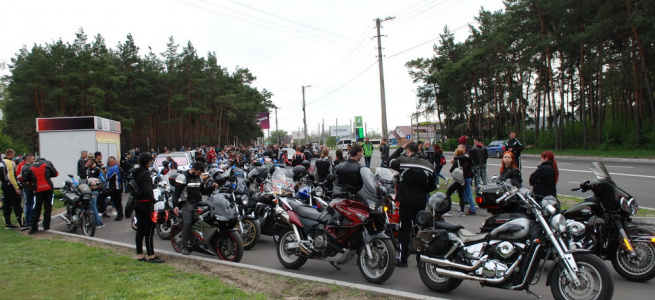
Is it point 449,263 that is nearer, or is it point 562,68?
point 449,263

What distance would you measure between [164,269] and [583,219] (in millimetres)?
5756

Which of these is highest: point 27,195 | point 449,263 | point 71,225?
point 27,195

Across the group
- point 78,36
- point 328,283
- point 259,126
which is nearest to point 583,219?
point 328,283

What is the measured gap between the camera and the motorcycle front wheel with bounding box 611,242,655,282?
17.3 ft

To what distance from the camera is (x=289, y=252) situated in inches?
259

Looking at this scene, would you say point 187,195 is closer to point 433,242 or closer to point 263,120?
point 433,242

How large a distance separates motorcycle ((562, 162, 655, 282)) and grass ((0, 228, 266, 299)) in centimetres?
415

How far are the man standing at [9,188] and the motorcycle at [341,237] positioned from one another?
8.06 m

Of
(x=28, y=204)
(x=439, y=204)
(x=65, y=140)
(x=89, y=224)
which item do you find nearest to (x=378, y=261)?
(x=439, y=204)

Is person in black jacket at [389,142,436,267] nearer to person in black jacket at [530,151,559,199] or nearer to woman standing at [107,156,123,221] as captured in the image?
person in black jacket at [530,151,559,199]

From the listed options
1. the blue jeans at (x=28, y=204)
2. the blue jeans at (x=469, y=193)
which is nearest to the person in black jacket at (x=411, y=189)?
the blue jeans at (x=469, y=193)

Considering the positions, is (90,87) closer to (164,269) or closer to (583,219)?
(164,269)

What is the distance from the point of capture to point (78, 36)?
48.7m

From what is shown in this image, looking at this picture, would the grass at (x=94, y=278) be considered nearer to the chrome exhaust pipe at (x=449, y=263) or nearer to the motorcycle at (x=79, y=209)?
the motorcycle at (x=79, y=209)
